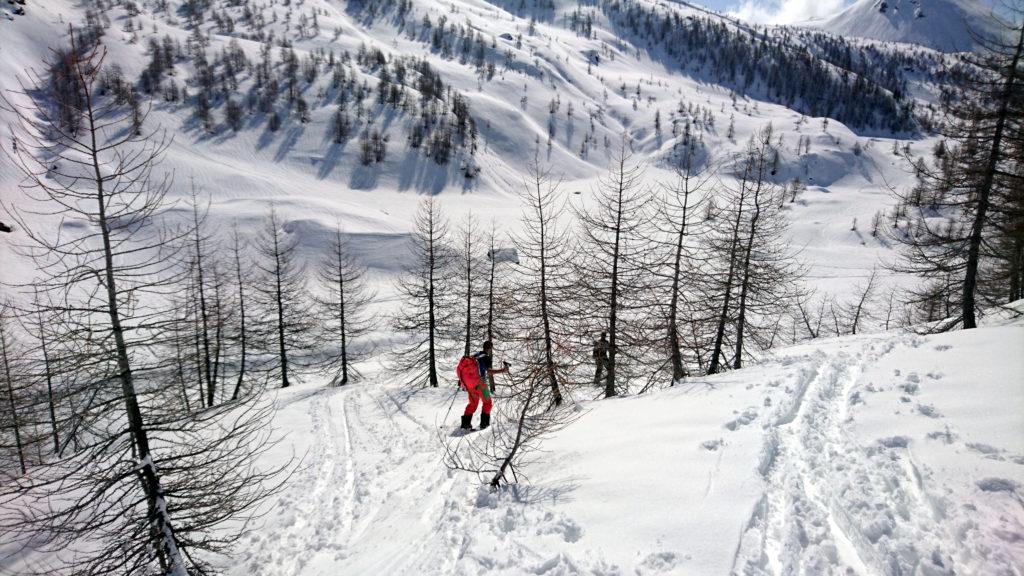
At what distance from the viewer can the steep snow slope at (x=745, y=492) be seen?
14.8 ft

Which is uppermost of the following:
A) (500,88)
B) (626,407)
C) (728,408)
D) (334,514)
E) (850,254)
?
(500,88)

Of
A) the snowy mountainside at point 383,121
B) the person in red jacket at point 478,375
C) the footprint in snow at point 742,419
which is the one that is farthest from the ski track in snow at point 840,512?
the snowy mountainside at point 383,121

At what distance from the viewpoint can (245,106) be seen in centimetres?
8294

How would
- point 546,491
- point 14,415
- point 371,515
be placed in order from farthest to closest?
point 371,515
point 14,415
point 546,491

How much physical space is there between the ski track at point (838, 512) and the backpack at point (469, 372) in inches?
258

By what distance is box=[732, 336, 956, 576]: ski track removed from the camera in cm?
430

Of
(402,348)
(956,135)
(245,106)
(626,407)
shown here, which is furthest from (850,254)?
(245,106)

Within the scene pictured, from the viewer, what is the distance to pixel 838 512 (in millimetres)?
4938

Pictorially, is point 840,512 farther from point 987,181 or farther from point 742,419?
point 987,181

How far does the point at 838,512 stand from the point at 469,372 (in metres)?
7.72

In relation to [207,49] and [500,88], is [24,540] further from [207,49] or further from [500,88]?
[500,88]

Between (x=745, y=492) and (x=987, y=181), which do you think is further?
(x=987, y=181)

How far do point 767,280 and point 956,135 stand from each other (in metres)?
6.68

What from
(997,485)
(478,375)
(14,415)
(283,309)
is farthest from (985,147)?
(283,309)
